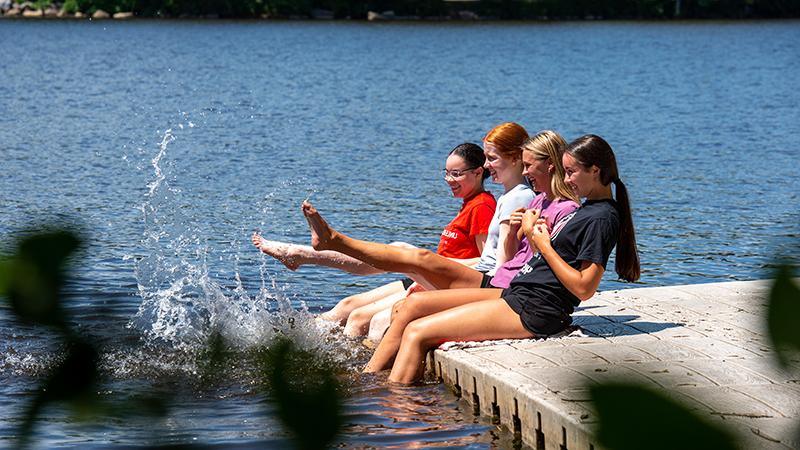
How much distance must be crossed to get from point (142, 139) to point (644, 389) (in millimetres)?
24476

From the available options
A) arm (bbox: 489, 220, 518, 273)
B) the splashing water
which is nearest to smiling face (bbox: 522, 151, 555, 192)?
arm (bbox: 489, 220, 518, 273)

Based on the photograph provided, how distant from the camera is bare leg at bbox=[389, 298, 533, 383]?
270 inches

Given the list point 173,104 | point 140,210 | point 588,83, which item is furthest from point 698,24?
point 140,210

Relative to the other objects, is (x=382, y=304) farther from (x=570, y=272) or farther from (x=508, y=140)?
(x=570, y=272)

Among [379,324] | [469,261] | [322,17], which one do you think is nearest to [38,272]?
[469,261]

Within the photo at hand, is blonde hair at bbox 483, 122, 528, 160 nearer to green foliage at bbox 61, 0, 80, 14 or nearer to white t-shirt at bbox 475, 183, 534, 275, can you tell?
white t-shirt at bbox 475, 183, 534, 275

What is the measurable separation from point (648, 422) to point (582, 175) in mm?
5960

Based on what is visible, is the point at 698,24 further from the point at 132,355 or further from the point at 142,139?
the point at 132,355

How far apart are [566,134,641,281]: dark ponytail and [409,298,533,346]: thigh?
61 centimetres

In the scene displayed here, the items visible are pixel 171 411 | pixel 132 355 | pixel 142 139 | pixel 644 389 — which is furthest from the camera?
pixel 142 139

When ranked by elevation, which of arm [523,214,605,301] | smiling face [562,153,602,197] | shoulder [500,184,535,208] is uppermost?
smiling face [562,153,602,197]

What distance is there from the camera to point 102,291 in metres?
0.87

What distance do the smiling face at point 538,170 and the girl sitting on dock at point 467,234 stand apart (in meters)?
0.22

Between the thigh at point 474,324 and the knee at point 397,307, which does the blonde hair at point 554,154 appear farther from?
the knee at point 397,307
